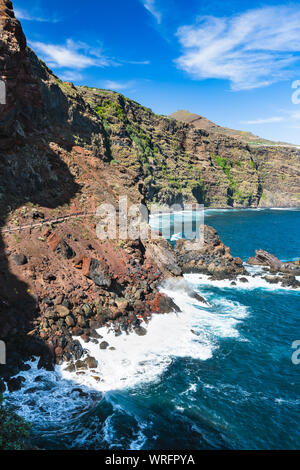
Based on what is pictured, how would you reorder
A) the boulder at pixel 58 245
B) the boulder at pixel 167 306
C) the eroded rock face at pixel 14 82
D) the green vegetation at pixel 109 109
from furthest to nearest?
the green vegetation at pixel 109 109, the boulder at pixel 167 306, the boulder at pixel 58 245, the eroded rock face at pixel 14 82

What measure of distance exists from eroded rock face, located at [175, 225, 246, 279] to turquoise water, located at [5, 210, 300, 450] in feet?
68.9

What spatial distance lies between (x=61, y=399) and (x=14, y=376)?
4.26 m

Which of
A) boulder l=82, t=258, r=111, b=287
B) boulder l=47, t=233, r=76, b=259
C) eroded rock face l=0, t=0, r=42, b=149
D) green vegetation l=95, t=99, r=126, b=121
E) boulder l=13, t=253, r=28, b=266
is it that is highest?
green vegetation l=95, t=99, r=126, b=121

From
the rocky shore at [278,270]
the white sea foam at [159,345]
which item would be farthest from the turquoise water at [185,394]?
the rocky shore at [278,270]

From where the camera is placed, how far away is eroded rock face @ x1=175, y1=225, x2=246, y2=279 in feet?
195

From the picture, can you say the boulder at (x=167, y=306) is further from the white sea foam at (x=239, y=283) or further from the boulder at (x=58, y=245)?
the white sea foam at (x=239, y=283)

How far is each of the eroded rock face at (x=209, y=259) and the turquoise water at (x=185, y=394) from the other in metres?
21.0

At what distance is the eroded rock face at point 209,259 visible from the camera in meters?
59.5

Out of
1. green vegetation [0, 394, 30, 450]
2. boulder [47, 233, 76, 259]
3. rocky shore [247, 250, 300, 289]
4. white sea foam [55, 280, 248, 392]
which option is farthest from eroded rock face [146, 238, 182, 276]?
green vegetation [0, 394, 30, 450]

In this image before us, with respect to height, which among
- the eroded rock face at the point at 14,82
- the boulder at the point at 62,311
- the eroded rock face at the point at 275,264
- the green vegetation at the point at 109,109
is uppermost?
the green vegetation at the point at 109,109

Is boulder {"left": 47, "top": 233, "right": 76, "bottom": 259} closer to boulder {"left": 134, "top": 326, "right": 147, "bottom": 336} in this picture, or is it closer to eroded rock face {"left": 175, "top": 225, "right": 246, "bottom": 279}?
boulder {"left": 134, "top": 326, "right": 147, "bottom": 336}

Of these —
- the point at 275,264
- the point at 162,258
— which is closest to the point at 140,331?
the point at 162,258

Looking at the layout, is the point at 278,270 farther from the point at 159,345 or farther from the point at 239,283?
the point at 159,345

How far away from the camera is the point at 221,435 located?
20.0m
